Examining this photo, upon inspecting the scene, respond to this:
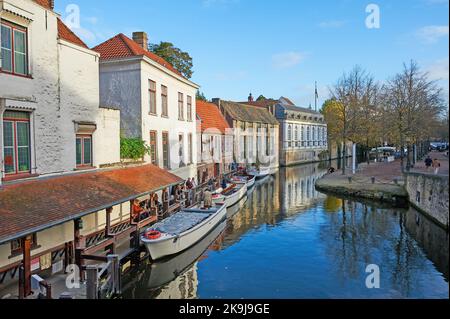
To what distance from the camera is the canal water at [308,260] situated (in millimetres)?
11719

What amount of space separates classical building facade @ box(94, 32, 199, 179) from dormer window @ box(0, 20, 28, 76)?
25.5 ft

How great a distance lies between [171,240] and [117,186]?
3.11m

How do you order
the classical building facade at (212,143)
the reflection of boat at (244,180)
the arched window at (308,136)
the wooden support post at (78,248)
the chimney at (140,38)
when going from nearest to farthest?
the wooden support post at (78,248), the chimney at (140,38), the reflection of boat at (244,180), the classical building facade at (212,143), the arched window at (308,136)

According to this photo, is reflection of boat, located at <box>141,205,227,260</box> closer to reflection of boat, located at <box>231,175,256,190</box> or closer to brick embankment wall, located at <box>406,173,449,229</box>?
brick embankment wall, located at <box>406,173,449,229</box>

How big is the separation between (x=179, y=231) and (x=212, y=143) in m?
20.3

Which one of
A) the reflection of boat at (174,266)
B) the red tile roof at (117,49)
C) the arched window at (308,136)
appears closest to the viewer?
the reflection of boat at (174,266)

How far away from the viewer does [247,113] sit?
48.0m

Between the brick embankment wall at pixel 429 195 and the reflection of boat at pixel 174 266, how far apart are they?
11.0 metres

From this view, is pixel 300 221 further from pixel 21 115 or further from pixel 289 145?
pixel 289 145

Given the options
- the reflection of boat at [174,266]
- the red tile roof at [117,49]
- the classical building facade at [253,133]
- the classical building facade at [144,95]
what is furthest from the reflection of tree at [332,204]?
the classical building facade at [253,133]

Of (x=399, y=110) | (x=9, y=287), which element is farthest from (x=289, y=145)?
(x=9, y=287)

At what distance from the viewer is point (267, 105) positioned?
58.9 metres

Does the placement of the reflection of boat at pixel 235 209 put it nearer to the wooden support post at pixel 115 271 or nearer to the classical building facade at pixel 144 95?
the classical building facade at pixel 144 95

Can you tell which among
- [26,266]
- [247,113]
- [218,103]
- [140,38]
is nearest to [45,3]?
[26,266]
